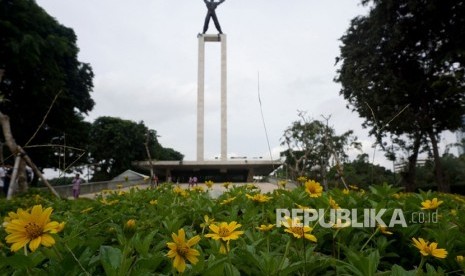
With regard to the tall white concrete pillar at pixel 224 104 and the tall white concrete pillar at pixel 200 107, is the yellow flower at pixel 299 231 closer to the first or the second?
the tall white concrete pillar at pixel 224 104

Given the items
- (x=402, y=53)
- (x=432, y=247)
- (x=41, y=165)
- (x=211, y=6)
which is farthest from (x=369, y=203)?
(x=211, y=6)

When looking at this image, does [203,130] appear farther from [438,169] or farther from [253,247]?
[253,247]

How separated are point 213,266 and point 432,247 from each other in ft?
2.34

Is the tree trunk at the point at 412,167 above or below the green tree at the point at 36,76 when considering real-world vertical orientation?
below

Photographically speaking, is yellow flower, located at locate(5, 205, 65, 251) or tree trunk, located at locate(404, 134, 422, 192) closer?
yellow flower, located at locate(5, 205, 65, 251)

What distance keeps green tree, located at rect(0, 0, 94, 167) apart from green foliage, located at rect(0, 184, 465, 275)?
14.5 metres

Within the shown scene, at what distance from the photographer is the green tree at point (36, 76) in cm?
1494

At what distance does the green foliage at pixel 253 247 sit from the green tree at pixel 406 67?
537 inches

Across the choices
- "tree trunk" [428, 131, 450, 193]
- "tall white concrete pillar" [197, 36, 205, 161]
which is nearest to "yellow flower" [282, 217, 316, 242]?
"tree trunk" [428, 131, 450, 193]

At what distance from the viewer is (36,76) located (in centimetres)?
1691

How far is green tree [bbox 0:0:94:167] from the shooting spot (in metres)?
14.9

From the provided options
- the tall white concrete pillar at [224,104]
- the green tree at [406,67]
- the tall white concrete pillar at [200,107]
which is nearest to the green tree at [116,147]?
the tall white concrete pillar at [200,107]

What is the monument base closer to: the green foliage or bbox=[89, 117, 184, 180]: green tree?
bbox=[89, 117, 184, 180]: green tree

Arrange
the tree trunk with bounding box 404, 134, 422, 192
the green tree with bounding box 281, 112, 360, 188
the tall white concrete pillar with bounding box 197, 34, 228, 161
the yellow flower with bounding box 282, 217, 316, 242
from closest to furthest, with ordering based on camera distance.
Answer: the yellow flower with bounding box 282, 217, 316, 242 → the green tree with bounding box 281, 112, 360, 188 → the tree trunk with bounding box 404, 134, 422, 192 → the tall white concrete pillar with bounding box 197, 34, 228, 161
